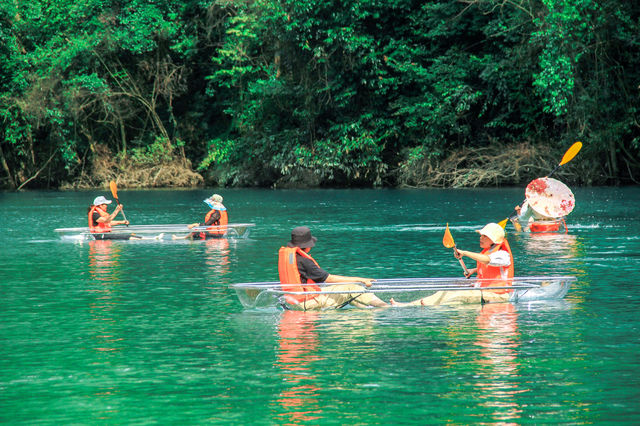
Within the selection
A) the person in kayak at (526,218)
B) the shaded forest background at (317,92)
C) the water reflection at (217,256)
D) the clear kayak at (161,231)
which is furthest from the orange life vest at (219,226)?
the shaded forest background at (317,92)

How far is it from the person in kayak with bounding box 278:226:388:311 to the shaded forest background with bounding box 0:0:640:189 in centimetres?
2864

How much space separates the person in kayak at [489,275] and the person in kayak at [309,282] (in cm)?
58

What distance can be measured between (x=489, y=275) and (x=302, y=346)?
146 inches

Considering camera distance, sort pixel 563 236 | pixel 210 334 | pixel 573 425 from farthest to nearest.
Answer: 1. pixel 563 236
2. pixel 210 334
3. pixel 573 425

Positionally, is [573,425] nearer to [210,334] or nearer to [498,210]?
[210,334]

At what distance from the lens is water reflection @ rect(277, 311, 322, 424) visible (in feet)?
28.7

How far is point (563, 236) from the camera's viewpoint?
82.1 feet

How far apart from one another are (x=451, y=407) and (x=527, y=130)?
42815mm

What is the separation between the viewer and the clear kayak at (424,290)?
13.6 meters

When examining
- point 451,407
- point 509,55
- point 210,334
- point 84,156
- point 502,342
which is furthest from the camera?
point 84,156

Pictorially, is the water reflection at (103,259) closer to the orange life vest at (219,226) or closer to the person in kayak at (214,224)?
the person in kayak at (214,224)

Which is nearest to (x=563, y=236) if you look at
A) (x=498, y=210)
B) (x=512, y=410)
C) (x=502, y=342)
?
(x=498, y=210)

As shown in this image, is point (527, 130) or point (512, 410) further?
point (527, 130)

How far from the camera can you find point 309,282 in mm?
13531
